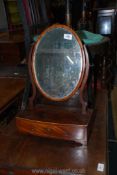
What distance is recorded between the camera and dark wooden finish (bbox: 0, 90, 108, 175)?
72 centimetres

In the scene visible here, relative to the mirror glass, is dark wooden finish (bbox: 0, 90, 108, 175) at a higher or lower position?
Answer: lower

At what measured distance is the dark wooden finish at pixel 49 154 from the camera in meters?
0.72

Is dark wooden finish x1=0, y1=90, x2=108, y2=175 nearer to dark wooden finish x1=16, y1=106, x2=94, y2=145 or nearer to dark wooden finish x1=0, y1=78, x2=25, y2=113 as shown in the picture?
dark wooden finish x1=16, y1=106, x2=94, y2=145

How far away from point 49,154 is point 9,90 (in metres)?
0.51

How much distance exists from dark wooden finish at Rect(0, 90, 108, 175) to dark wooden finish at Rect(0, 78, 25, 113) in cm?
16

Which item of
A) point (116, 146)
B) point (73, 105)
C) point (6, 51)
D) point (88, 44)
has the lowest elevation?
point (116, 146)

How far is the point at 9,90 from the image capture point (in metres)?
1.17

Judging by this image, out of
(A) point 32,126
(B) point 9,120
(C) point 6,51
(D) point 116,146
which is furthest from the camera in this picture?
(C) point 6,51

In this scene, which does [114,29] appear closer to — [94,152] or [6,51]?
[6,51]

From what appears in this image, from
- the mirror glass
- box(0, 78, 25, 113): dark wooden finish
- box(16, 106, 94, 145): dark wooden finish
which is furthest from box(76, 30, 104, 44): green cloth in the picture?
box(0, 78, 25, 113): dark wooden finish

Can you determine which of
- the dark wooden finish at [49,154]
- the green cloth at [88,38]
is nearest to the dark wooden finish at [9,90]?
the dark wooden finish at [49,154]

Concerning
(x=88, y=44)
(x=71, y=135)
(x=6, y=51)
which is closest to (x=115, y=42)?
(x=6, y=51)

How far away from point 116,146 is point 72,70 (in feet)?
3.13

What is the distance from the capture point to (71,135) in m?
0.79
